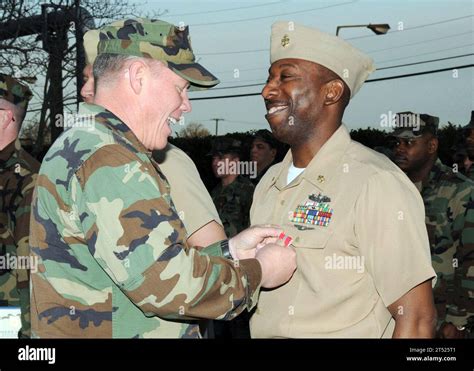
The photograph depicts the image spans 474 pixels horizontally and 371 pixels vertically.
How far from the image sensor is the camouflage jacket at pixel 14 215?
4.05 m

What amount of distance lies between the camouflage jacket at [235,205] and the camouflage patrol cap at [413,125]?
311cm

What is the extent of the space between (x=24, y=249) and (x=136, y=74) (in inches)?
67.3

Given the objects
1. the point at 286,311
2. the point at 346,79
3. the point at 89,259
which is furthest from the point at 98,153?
the point at 346,79

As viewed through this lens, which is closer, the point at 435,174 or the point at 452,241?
the point at 452,241

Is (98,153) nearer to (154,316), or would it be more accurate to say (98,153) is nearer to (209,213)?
(154,316)

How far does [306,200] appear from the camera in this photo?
3225 mm

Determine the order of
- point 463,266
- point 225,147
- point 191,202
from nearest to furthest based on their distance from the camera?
point 191,202
point 463,266
point 225,147

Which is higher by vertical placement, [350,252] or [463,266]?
[350,252]

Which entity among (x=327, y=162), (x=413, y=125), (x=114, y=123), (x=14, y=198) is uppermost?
(x=413, y=125)

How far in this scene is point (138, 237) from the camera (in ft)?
7.58

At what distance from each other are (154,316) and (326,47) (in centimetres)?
137

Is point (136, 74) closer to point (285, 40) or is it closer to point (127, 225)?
point (127, 225)

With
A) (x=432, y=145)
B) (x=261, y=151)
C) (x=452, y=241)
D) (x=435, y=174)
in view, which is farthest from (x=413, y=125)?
(x=261, y=151)

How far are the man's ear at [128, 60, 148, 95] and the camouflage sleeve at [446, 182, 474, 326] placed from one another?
3.49m
